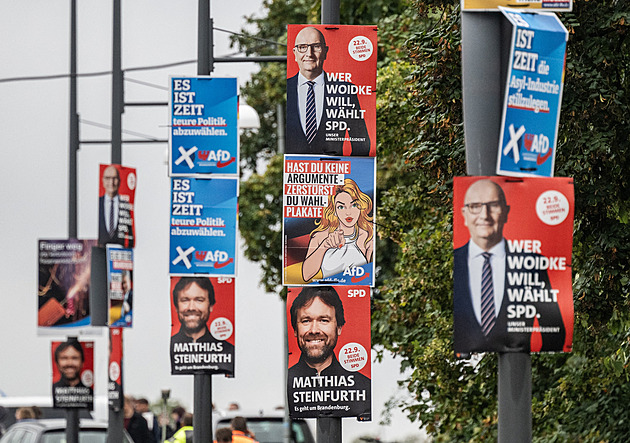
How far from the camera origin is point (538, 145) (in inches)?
239

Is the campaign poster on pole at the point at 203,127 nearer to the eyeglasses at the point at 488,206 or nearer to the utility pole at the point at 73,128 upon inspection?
the eyeglasses at the point at 488,206

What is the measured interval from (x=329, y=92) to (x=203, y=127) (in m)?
5.12

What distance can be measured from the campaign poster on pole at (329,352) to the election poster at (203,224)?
5.14 meters

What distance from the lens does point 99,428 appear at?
23125 mm

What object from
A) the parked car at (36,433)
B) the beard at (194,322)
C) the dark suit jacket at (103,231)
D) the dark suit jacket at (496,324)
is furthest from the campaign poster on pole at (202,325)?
the dark suit jacket at (496,324)

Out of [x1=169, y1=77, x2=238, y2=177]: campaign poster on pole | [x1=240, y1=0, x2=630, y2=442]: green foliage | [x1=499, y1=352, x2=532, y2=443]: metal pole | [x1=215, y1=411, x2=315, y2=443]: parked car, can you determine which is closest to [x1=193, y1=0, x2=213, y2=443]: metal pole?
[x1=169, y1=77, x2=238, y2=177]: campaign poster on pole

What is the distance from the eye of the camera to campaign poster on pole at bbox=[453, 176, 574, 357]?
19.5 ft

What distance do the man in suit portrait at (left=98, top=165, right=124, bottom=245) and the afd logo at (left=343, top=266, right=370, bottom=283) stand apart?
9022 mm

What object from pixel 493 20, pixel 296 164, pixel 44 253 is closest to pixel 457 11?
pixel 296 164

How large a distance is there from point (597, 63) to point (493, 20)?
5664 mm

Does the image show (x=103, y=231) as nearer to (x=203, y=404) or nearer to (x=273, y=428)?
(x=203, y=404)

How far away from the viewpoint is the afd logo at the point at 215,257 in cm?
1452

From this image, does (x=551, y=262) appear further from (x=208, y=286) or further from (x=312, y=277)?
(x=208, y=286)

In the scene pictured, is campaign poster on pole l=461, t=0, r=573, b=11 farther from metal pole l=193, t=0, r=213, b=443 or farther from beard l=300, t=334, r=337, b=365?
metal pole l=193, t=0, r=213, b=443
